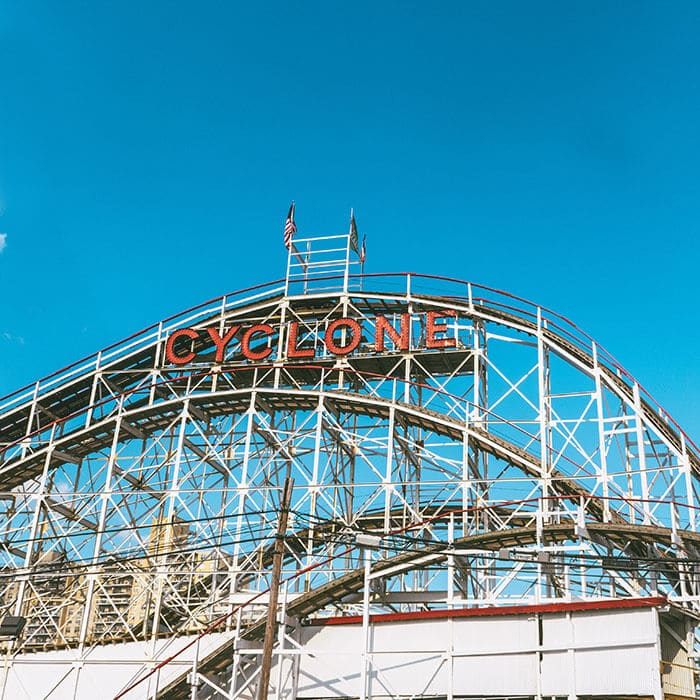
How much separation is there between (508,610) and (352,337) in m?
13.6

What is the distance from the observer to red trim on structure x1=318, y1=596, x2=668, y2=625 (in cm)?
2675

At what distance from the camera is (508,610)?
2830 cm

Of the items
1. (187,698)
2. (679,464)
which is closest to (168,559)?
(187,698)

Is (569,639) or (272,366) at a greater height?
(272,366)

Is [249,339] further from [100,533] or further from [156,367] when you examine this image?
[100,533]

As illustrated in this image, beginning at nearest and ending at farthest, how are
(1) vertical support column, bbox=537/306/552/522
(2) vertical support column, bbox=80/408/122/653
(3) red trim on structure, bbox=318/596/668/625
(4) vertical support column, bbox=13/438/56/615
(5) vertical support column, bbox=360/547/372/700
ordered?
(3) red trim on structure, bbox=318/596/668/625
(5) vertical support column, bbox=360/547/372/700
(1) vertical support column, bbox=537/306/552/522
(2) vertical support column, bbox=80/408/122/653
(4) vertical support column, bbox=13/438/56/615

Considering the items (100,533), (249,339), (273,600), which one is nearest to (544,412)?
(249,339)

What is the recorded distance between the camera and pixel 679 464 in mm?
34188

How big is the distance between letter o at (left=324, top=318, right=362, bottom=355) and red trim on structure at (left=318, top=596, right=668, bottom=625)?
441 inches

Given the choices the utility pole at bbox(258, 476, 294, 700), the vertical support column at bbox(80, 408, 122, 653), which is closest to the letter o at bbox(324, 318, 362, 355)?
the vertical support column at bbox(80, 408, 122, 653)

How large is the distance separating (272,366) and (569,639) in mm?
15064

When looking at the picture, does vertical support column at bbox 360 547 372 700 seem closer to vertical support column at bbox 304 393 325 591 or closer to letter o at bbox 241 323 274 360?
vertical support column at bbox 304 393 325 591

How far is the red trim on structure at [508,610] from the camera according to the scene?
2675 centimetres

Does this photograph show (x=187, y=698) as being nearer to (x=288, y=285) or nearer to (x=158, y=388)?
(x=158, y=388)
